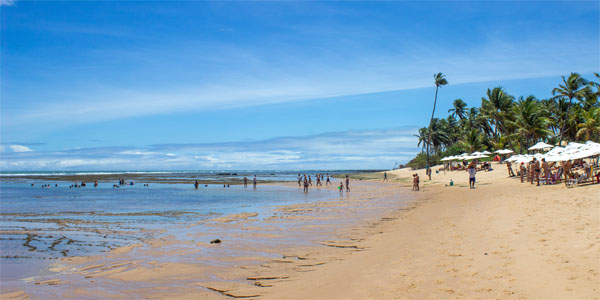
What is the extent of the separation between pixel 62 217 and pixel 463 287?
1971cm

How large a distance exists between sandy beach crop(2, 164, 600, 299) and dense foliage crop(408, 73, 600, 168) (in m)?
37.7

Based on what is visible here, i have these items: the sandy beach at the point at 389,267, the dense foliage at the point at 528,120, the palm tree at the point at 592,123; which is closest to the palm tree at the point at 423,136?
the dense foliage at the point at 528,120

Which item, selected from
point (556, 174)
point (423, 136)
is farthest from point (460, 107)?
point (556, 174)

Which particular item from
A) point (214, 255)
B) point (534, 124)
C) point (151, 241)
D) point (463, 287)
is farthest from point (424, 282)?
point (534, 124)

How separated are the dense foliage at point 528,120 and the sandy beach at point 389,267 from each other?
3768 centimetres

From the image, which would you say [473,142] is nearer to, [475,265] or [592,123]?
[592,123]

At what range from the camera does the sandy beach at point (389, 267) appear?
19.3ft

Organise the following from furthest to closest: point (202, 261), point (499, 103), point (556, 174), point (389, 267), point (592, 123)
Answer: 1. point (499, 103)
2. point (592, 123)
3. point (556, 174)
4. point (202, 261)
5. point (389, 267)

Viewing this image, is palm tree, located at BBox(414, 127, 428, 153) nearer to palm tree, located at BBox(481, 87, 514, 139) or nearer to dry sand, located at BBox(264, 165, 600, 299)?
palm tree, located at BBox(481, 87, 514, 139)

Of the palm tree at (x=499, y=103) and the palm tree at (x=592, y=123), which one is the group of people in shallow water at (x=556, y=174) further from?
the palm tree at (x=499, y=103)

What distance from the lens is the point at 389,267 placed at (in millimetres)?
7566

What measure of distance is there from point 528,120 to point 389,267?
47.1 metres

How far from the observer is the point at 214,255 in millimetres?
9898

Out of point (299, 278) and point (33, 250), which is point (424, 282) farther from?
point (33, 250)
